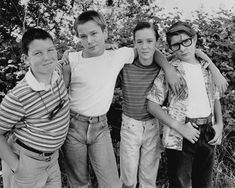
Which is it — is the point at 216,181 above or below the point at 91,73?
below

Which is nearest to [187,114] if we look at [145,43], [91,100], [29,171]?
[145,43]

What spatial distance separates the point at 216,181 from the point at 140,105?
1458mm

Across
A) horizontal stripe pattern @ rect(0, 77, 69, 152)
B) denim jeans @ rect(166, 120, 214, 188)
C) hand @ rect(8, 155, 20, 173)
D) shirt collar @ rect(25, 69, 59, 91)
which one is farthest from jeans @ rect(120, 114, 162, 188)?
hand @ rect(8, 155, 20, 173)

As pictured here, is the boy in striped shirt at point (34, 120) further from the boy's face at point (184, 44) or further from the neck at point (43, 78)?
the boy's face at point (184, 44)

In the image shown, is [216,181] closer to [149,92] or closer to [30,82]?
[149,92]

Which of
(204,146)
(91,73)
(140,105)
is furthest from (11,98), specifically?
(204,146)

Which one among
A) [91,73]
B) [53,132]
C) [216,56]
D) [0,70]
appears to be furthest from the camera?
[216,56]

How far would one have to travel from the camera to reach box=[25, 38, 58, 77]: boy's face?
109 inches

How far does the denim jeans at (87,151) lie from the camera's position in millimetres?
3055

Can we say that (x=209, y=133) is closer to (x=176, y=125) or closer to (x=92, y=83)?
(x=176, y=125)

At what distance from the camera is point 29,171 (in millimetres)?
2734

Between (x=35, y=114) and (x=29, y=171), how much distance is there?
1.42 ft

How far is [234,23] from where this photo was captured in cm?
458

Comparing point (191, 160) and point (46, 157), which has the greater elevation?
point (46, 157)
